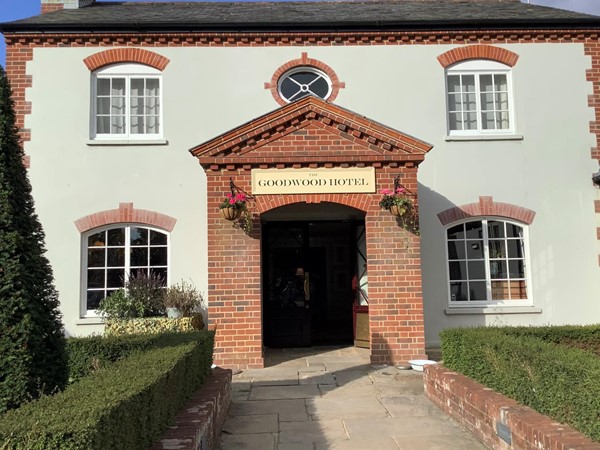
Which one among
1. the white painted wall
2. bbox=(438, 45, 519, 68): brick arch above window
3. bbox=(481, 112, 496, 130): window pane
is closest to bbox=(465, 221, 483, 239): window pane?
the white painted wall

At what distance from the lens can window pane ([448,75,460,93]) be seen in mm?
10789

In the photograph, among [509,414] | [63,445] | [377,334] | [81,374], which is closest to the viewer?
[63,445]

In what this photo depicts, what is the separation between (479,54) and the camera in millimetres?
10648

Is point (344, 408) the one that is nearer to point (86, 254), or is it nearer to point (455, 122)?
point (86, 254)

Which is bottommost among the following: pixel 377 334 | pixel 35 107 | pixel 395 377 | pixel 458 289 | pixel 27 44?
pixel 395 377

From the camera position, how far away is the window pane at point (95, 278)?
32.8 ft

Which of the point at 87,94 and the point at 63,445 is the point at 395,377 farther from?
the point at 87,94

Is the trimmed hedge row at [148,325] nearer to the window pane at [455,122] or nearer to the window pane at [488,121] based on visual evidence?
the window pane at [455,122]

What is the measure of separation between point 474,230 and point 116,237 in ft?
23.1

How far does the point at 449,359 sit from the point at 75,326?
685 centimetres

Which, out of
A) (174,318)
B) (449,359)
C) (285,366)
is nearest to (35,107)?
(174,318)

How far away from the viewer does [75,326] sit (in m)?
9.71

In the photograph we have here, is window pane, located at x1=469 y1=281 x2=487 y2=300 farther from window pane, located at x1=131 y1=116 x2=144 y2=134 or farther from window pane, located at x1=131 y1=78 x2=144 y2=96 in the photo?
window pane, located at x1=131 y1=78 x2=144 y2=96

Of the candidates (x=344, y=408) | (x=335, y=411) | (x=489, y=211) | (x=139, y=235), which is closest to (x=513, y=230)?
(x=489, y=211)
